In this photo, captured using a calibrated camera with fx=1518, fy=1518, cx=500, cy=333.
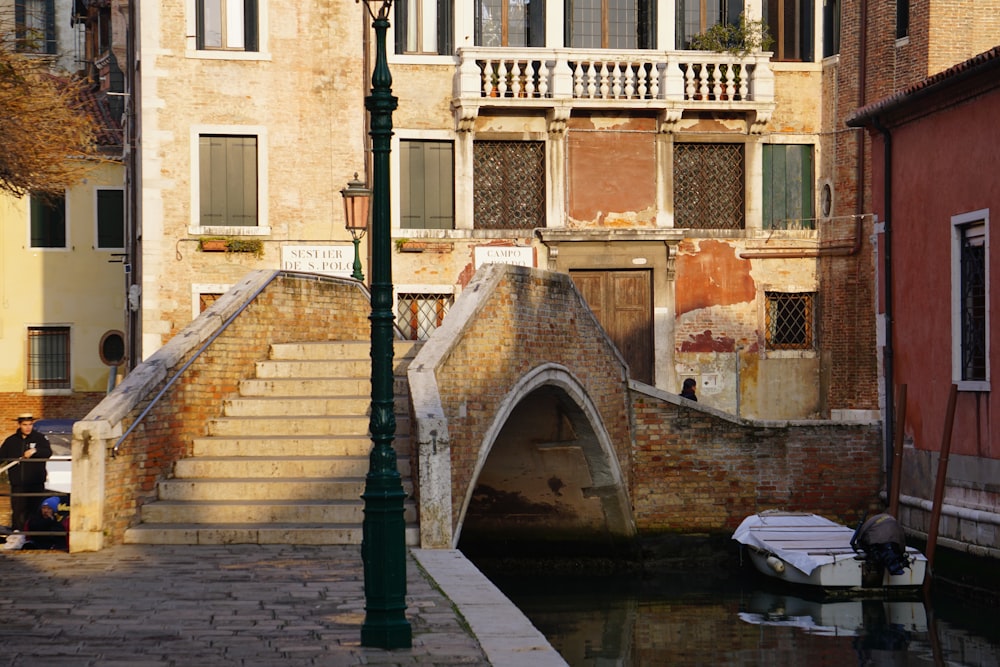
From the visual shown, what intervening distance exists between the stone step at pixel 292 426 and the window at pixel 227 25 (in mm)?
11599

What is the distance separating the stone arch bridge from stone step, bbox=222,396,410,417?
0.61ft

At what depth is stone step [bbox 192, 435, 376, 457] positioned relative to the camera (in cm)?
1185

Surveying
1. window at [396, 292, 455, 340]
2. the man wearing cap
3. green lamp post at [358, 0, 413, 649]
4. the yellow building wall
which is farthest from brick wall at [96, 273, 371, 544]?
the yellow building wall

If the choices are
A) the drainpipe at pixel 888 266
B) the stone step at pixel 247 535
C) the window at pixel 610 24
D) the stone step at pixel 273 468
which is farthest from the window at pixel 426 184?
the stone step at pixel 247 535

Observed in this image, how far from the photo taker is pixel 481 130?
22828 mm

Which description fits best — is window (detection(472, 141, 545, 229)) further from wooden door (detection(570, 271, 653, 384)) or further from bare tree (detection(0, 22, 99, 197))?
bare tree (detection(0, 22, 99, 197))

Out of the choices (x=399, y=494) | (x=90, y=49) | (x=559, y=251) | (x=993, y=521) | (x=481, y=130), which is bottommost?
(x=993, y=521)

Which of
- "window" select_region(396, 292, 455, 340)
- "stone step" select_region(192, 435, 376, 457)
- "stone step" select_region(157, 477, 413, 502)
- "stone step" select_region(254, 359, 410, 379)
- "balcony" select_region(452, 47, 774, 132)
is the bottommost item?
"stone step" select_region(157, 477, 413, 502)

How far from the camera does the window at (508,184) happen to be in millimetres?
22938

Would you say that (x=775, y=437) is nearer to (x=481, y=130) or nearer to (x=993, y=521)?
(x=993, y=521)

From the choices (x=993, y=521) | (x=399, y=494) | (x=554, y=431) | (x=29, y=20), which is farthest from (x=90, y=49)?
(x=399, y=494)

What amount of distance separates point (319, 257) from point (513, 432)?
249 inches

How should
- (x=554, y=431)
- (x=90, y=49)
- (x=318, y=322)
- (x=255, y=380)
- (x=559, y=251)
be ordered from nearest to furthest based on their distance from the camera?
(x=255, y=380)
(x=318, y=322)
(x=554, y=431)
(x=559, y=251)
(x=90, y=49)

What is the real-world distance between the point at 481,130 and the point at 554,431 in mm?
7009
